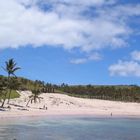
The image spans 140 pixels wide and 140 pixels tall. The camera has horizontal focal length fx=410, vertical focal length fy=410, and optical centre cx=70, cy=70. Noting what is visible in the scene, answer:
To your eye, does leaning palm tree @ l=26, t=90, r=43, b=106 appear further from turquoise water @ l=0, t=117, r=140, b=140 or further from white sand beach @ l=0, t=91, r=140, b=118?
turquoise water @ l=0, t=117, r=140, b=140

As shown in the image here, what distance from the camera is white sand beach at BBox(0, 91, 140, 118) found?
98.2 meters

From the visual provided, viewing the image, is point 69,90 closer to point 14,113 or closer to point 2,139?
point 14,113

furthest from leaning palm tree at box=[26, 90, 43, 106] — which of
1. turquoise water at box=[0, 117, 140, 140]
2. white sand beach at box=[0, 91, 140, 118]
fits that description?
turquoise water at box=[0, 117, 140, 140]

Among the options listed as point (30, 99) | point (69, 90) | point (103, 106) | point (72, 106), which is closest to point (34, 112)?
point (30, 99)

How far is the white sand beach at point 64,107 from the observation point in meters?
98.2

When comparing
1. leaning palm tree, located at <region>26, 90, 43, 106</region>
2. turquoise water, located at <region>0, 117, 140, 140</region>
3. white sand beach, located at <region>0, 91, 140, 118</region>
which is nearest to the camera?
turquoise water, located at <region>0, 117, 140, 140</region>

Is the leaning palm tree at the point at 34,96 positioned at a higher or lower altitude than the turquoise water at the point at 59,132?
higher

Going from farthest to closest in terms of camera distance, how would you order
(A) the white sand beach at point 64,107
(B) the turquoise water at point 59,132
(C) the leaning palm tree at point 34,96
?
(C) the leaning palm tree at point 34,96, (A) the white sand beach at point 64,107, (B) the turquoise water at point 59,132

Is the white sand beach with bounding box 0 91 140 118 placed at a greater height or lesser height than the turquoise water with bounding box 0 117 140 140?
greater

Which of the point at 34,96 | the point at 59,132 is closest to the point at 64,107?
the point at 34,96

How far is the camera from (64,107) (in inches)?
4946

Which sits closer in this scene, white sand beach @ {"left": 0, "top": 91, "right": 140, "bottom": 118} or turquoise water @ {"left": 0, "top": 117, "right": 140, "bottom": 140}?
turquoise water @ {"left": 0, "top": 117, "right": 140, "bottom": 140}

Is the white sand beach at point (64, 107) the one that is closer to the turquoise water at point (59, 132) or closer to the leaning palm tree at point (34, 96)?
the leaning palm tree at point (34, 96)

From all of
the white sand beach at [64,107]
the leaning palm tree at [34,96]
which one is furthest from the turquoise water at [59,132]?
the leaning palm tree at [34,96]
